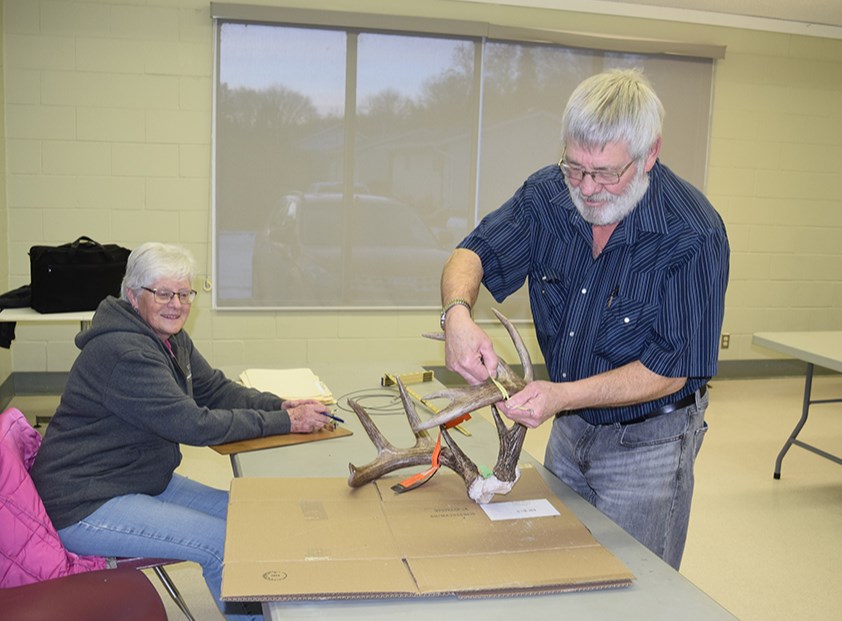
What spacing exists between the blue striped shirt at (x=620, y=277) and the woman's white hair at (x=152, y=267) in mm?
851

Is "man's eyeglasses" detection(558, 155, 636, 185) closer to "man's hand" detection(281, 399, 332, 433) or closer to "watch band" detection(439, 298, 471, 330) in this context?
"watch band" detection(439, 298, 471, 330)

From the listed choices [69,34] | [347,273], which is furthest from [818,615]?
[69,34]

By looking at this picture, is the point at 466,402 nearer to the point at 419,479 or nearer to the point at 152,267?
the point at 419,479

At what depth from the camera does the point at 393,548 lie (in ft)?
4.50

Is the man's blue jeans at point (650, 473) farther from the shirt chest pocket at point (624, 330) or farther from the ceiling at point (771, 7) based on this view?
the ceiling at point (771, 7)

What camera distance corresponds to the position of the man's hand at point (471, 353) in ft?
5.06

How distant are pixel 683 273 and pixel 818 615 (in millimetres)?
1839

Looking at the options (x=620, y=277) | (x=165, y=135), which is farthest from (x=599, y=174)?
(x=165, y=135)

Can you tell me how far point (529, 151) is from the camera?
5430 mm

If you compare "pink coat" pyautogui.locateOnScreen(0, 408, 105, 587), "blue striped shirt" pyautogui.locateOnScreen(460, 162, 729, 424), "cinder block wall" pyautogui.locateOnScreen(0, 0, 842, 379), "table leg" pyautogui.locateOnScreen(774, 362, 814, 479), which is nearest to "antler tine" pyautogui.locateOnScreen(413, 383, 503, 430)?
"blue striped shirt" pyautogui.locateOnScreen(460, 162, 729, 424)

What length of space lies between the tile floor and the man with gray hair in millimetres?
1369

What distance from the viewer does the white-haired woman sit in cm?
189

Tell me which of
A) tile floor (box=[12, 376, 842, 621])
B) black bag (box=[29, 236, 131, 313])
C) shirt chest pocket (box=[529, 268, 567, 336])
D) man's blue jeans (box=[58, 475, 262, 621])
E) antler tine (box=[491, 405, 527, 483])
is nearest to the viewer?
antler tine (box=[491, 405, 527, 483])

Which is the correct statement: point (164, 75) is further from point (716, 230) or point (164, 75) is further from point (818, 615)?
point (818, 615)
